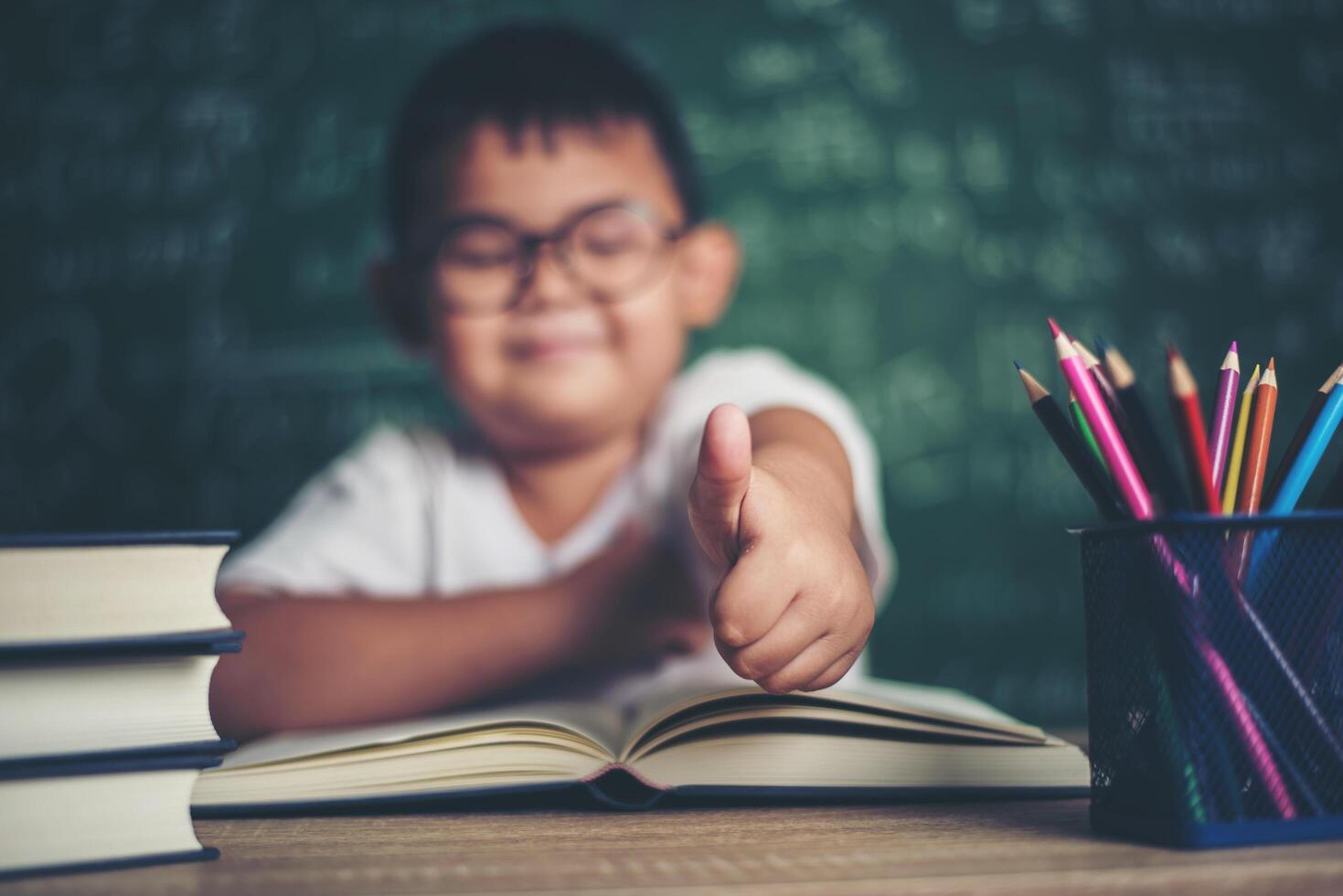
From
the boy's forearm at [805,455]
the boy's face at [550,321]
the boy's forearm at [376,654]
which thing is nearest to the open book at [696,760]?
the boy's forearm at [805,455]

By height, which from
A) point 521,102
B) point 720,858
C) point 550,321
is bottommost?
point 720,858

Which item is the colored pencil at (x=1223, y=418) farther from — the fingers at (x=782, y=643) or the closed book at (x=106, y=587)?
the closed book at (x=106, y=587)

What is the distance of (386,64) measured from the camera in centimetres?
206

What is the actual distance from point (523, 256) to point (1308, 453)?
882 mm

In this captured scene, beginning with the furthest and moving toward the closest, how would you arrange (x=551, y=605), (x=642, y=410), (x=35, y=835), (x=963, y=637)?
(x=963, y=637), (x=642, y=410), (x=551, y=605), (x=35, y=835)

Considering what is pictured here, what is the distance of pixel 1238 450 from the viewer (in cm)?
45

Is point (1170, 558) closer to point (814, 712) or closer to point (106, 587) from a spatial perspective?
point (814, 712)

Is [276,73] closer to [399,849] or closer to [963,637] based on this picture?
[963,637]

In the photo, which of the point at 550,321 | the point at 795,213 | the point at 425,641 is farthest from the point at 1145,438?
the point at 795,213

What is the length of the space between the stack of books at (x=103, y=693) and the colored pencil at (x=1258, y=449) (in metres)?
0.42

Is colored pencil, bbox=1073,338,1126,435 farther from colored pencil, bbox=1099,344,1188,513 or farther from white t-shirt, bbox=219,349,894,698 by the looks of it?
white t-shirt, bbox=219,349,894,698

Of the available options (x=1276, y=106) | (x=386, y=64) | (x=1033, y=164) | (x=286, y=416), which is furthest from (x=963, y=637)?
(x=386, y=64)

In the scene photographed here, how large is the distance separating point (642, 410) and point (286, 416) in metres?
1.03

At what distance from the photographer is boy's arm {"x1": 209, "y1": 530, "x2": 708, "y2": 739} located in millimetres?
825
